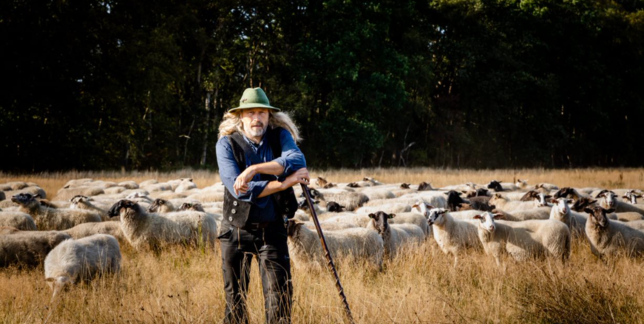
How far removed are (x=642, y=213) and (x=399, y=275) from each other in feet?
27.2

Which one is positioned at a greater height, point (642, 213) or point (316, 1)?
point (316, 1)

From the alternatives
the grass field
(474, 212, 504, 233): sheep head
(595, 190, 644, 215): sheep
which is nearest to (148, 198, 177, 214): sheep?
the grass field

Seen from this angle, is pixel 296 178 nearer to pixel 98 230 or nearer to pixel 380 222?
pixel 380 222

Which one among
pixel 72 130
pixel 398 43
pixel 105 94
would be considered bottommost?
pixel 72 130

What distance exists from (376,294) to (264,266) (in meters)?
2.01

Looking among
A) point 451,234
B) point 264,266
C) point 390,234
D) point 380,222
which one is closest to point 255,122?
point 264,266

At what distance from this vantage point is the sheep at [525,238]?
7.48 meters

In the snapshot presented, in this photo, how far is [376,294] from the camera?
204 inches

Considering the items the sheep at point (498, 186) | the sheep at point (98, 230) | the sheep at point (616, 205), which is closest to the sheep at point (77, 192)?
the sheep at point (98, 230)

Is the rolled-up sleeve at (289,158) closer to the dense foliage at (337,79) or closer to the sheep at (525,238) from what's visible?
the sheep at (525,238)

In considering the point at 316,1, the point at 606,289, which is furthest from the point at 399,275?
the point at 316,1

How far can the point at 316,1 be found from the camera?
30750 millimetres

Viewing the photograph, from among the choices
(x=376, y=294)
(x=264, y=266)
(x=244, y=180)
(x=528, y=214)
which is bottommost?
(x=376, y=294)

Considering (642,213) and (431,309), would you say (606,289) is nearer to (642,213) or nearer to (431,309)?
(431,309)
